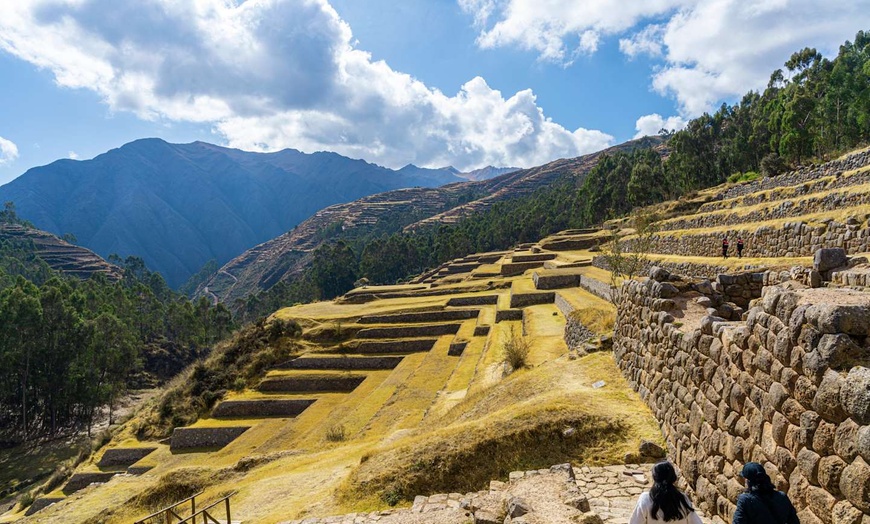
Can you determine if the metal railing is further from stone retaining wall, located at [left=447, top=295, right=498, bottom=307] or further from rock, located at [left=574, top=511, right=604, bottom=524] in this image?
stone retaining wall, located at [left=447, top=295, right=498, bottom=307]

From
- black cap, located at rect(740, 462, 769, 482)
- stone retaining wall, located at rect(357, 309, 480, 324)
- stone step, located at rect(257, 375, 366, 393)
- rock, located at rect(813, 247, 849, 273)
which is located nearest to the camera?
black cap, located at rect(740, 462, 769, 482)

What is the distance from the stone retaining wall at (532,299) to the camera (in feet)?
104

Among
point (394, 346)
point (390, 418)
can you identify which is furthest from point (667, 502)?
point (394, 346)

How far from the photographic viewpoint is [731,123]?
Answer: 66.6 metres

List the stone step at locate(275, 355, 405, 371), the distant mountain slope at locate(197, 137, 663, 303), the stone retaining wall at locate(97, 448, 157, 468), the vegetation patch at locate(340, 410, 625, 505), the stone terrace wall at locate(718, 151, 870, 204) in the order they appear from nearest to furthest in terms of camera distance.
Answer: the vegetation patch at locate(340, 410, 625, 505)
the stone terrace wall at locate(718, 151, 870, 204)
the stone retaining wall at locate(97, 448, 157, 468)
the stone step at locate(275, 355, 405, 371)
the distant mountain slope at locate(197, 137, 663, 303)

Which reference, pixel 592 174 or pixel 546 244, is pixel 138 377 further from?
pixel 592 174

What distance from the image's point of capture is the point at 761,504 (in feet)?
11.8

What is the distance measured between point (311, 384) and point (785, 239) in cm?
2839

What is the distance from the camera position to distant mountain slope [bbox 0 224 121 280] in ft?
384

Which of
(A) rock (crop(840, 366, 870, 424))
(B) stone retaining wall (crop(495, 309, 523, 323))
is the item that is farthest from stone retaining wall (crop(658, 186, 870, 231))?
(A) rock (crop(840, 366, 870, 424))

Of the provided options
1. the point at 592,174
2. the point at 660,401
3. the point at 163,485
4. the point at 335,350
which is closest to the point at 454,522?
the point at 660,401

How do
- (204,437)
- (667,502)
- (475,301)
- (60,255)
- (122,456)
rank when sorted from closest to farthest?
(667,502) < (204,437) < (122,456) < (475,301) < (60,255)

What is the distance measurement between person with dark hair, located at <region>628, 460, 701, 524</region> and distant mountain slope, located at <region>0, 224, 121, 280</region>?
137 meters

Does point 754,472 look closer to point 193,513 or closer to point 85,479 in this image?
point 193,513
